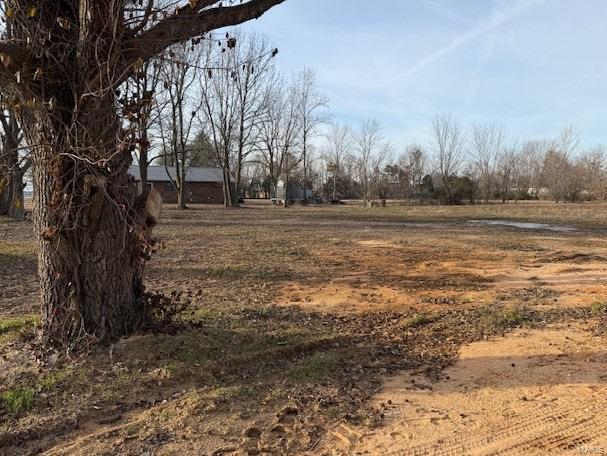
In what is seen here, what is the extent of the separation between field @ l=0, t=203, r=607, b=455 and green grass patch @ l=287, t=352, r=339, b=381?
0.02 metres

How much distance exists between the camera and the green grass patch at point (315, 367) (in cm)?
444

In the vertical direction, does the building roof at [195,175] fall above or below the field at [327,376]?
above

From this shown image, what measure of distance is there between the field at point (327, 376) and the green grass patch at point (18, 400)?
1cm

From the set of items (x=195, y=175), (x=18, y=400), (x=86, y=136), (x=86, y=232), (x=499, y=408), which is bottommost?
(x=499, y=408)

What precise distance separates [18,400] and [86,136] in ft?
7.09

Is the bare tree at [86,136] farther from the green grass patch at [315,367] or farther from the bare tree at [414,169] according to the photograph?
the bare tree at [414,169]

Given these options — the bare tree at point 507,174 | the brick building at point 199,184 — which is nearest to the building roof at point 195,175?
the brick building at point 199,184

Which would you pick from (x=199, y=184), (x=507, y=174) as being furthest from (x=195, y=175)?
(x=507, y=174)

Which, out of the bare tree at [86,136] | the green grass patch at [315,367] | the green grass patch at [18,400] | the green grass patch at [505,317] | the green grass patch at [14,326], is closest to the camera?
the green grass patch at [18,400]

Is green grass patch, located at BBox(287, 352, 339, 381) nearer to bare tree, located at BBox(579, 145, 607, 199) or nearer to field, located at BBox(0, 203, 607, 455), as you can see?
field, located at BBox(0, 203, 607, 455)

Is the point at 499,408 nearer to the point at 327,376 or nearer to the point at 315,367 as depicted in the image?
A: the point at 327,376

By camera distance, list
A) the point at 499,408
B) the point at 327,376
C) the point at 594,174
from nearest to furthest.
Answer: the point at 499,408
the point at 327,376
the point at 594,174

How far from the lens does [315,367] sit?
15.1 feet

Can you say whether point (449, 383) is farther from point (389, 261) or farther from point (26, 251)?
point (26, 251)
